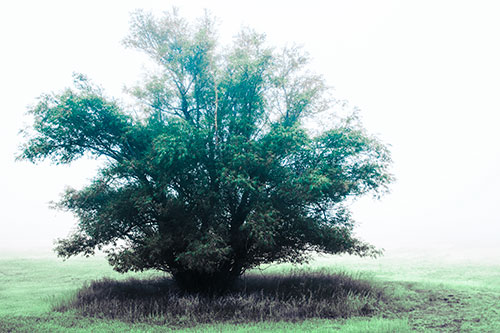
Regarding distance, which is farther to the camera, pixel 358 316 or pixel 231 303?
pixel 231 303

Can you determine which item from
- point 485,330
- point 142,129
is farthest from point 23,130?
point 485,330

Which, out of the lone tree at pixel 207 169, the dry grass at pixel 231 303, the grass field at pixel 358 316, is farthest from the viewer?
the lone tree at pixel 207 169

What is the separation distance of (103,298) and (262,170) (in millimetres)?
9659

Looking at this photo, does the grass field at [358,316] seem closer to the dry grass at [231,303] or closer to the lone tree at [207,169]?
the dry grass at [231,303]

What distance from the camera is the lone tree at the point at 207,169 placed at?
15500 millimetres

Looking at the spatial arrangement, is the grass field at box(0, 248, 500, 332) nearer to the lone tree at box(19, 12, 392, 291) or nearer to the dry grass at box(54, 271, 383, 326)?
the dry grass at box(54, 271, 383, 326)

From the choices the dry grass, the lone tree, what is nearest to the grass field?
the dry grass

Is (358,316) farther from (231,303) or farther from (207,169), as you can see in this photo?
(207,169)

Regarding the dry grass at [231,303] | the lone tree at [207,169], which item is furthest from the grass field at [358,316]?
the lone tree at [207,169]

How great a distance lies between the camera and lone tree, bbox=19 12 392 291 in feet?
50.9

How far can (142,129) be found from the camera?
1692cm

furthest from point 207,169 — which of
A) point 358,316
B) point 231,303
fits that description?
point 358,316

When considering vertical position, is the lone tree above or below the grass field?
above

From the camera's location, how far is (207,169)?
17266 millimetres
